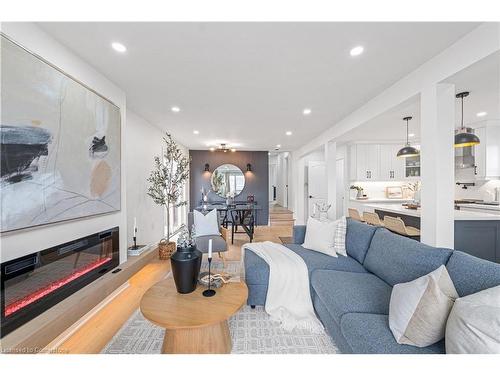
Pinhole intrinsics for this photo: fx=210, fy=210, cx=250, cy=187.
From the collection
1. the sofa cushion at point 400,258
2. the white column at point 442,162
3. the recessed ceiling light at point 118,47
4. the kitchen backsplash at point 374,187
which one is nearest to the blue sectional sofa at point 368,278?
the sofa cushion at point 400,258

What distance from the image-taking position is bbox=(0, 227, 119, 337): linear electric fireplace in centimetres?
141

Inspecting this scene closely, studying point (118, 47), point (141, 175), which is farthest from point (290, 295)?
point (141, 175)

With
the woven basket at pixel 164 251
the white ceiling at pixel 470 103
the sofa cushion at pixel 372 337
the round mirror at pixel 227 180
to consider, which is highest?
the white ceiling at pixel 470 103

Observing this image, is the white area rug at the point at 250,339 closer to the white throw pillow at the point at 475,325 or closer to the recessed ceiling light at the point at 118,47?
the white throw pillow at the point at 475,325

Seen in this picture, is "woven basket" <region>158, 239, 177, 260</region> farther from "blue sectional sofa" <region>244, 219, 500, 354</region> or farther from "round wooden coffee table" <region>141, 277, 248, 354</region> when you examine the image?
"round wooden coffee table" <region>141, 277, 248, 354</region>

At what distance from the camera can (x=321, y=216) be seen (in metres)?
4.07

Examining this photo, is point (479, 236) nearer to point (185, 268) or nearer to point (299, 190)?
point (185, 268)

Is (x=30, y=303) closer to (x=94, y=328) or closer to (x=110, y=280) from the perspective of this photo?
(x=94, y=328)

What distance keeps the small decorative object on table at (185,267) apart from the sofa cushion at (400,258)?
5.23 feet

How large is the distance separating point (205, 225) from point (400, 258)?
2824mm

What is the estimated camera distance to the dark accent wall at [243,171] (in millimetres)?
6895

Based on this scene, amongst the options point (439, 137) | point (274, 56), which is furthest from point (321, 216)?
point (274, 56)

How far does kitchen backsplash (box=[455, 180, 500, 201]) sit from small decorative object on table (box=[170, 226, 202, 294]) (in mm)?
6226

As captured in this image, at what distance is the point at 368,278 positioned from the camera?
1.88 meters
